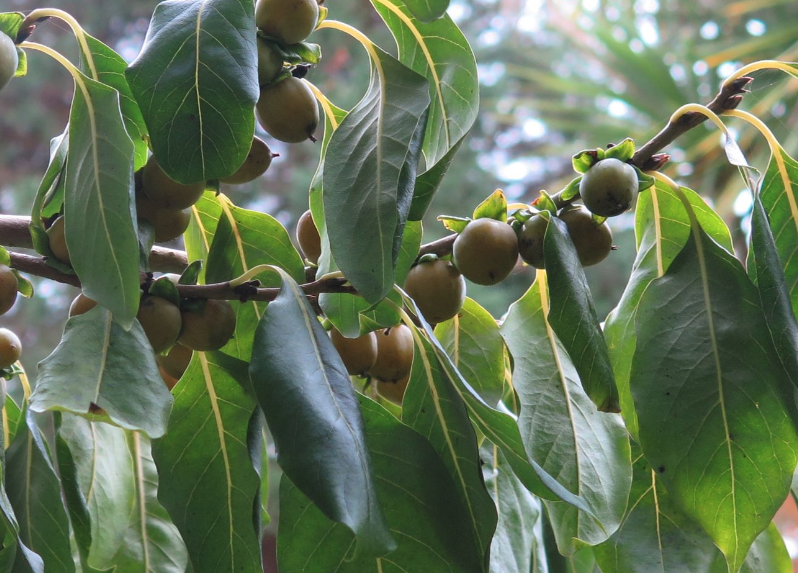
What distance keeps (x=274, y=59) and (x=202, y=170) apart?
0.42 feet

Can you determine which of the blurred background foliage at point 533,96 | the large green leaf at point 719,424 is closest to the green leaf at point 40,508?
the large green leaf at point 719,424

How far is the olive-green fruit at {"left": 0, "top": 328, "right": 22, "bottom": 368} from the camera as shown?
63 cm

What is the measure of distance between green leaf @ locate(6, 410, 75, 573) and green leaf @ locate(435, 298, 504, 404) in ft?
0.98

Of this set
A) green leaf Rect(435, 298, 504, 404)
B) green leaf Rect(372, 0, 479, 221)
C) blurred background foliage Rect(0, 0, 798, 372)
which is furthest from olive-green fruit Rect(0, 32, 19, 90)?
blurred background foliage Rect(0, 0, 798, 372)

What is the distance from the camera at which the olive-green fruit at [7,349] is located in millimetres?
626

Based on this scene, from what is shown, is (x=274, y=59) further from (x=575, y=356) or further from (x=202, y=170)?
(x=575, y=356)

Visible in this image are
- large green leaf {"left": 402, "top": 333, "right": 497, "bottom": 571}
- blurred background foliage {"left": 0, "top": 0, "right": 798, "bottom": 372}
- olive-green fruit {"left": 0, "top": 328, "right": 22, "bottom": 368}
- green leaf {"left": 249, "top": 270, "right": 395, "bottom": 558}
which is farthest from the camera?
blurred background foliage {"left": 0, "top": 0, "right": 798, "bottom": 372}

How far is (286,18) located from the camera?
57 centimetres

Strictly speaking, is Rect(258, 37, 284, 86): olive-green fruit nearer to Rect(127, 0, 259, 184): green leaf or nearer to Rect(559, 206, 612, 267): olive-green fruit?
Rect(127, 0, 259, 184): green leaf

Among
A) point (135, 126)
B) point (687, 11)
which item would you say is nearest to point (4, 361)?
point (135, 126)

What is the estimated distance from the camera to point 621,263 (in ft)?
17.5

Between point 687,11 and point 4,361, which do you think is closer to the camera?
point 4,361

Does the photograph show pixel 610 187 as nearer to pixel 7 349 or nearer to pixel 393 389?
pixel 393 389

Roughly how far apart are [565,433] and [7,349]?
40 centimetres
